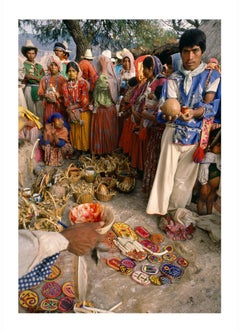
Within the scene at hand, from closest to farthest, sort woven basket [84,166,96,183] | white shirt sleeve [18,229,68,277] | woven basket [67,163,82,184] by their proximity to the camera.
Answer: white shirt sleeve [18,229,68,277], woven basket [67,163,82,184], woven basket [84,166,96,183]

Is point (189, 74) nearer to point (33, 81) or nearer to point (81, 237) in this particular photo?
point (81, 237)

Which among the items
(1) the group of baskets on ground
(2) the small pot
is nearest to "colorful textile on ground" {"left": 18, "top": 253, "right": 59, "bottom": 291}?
(1) the group of baskets on ground

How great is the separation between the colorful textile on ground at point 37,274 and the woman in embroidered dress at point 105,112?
2.30 metres

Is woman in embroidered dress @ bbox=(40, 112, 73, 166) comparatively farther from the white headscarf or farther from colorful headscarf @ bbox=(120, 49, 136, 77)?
the white headscarf

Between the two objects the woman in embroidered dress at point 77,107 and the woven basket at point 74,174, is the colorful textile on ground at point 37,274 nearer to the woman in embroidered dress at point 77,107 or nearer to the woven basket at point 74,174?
the woven basket at point 74,174

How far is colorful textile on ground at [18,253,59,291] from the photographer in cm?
209

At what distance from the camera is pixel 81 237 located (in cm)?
229

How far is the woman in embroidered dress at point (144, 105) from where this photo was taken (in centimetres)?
315

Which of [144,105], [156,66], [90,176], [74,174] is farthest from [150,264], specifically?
[156,66]

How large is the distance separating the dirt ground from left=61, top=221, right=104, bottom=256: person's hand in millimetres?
243

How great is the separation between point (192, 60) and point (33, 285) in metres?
2.24

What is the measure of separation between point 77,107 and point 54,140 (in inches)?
22.6
